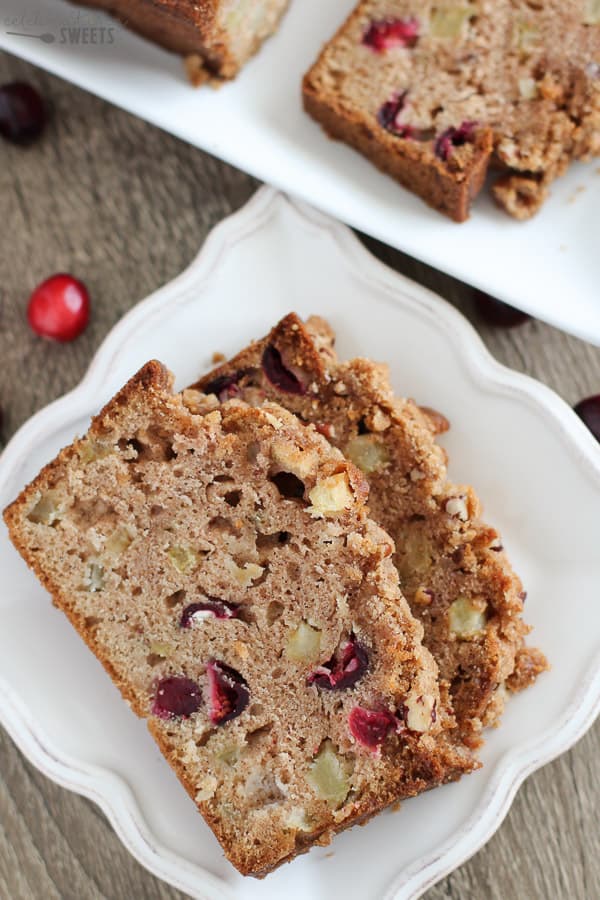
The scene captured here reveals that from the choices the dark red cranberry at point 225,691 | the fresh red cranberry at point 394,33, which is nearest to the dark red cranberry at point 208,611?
the dark red cranberry at point 225,691

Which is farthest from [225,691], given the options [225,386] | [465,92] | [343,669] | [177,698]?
[465,92]

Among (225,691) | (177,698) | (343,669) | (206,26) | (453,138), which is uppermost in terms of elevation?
(453,138)

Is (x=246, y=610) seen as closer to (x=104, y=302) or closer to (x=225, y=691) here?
(x=225, y=691)

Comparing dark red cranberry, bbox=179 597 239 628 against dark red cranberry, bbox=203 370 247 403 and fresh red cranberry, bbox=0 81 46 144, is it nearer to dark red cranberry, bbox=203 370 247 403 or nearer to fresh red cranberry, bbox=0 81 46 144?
dark red cranberry, bbox=203 370 247 403

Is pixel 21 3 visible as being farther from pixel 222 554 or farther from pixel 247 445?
pixel 222 554

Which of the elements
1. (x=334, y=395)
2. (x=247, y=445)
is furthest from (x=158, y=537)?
(x=334, y=395)

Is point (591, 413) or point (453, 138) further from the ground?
point (453, 138)

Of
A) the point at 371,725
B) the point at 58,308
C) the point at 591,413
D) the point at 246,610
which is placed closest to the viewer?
the point at 371,725
